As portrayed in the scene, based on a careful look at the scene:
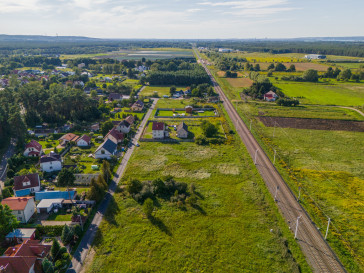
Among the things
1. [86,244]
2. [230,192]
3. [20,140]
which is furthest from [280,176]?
[20,140]

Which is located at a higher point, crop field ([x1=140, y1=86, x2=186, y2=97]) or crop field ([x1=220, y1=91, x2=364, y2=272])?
crop field ([x1=140, y1=86, x2=186, y2=97])

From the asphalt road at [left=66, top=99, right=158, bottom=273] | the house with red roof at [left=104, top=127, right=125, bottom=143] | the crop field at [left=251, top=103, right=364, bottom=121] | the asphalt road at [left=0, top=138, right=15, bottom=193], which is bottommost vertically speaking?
the asphalt road at [left=66, top=99, right=158, bottom=273]

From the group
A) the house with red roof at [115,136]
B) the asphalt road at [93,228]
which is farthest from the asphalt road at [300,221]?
the house with red roof at [115,136]

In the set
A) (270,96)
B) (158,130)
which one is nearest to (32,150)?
(158,130)

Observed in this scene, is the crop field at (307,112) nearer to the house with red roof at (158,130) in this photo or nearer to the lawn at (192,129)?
the lawn at (192,129)

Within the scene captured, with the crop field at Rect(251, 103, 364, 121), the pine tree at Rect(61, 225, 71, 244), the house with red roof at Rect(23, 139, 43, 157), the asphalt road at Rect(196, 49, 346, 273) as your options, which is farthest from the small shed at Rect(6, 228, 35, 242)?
the crop field at Rect(251, 103, 364, 121)

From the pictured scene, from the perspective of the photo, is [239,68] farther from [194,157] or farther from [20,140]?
[20,140]

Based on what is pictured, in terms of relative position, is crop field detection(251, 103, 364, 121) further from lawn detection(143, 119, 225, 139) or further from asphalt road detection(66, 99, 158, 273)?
asphalt road detection(66, 99, 158, 273)
